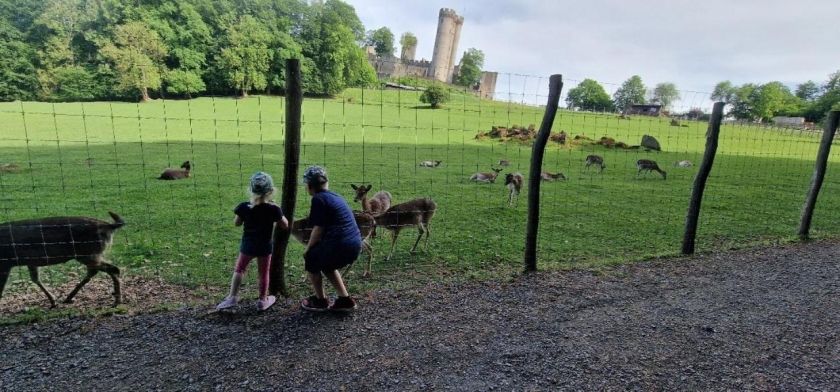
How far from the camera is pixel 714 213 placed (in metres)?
11.1

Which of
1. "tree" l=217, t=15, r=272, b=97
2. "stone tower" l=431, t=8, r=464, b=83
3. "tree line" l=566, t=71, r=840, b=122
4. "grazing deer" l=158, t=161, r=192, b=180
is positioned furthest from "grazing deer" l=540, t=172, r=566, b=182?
"stone tower" l=431, t=8, r=464, b=83

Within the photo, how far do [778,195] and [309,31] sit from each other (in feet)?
240

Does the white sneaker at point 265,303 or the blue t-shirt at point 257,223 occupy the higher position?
the blue t-shirt at point 257,223

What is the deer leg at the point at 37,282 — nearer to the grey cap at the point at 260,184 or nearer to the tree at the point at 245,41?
the grey cap at the point at 260,184

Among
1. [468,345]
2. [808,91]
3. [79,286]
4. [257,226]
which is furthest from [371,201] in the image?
[808,91]

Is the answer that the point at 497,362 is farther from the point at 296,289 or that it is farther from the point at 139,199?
the point at 139,199

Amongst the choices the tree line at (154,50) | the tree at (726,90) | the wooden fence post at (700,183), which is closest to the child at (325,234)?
the wooden fence post at (700,183)

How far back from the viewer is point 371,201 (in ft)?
28.5

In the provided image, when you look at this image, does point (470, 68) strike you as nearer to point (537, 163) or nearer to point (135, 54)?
point (135, 54)

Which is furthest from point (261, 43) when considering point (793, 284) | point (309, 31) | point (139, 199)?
point (793, 284)

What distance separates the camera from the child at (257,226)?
171 inches

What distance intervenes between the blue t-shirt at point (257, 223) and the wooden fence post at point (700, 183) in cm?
620

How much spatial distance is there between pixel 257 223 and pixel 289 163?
0.75 metres

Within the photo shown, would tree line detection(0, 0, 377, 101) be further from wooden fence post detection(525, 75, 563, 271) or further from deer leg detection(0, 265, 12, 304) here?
deer leg detection(0, 265, 12, 304)
